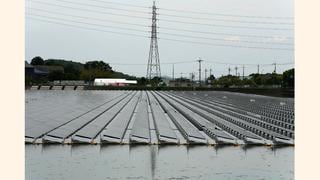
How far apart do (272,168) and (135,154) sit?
81.3 inches

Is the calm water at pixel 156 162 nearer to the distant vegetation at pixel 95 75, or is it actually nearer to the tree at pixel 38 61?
the distant vegetation at pixel 95 75

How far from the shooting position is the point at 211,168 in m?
5.62

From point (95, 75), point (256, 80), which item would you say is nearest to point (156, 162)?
point (256, 80)

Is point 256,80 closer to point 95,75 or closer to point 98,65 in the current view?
point 95,75

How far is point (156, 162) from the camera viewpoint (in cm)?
587

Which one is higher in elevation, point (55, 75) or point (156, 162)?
point (55, 75)

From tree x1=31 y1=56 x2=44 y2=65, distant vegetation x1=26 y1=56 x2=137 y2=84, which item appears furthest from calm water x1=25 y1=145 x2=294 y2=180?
tree x1=31 y1=56 x2=44 y2=65

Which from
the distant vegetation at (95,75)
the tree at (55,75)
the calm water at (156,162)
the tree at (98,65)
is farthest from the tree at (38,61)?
the calm water at (156,162)

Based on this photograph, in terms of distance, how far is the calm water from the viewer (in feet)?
16.7

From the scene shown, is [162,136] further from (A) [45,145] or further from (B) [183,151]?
(A) [45,145]

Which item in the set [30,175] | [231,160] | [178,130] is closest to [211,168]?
[231,160]

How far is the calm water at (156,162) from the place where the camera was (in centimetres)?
510

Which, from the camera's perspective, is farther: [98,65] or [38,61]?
[98,65]
